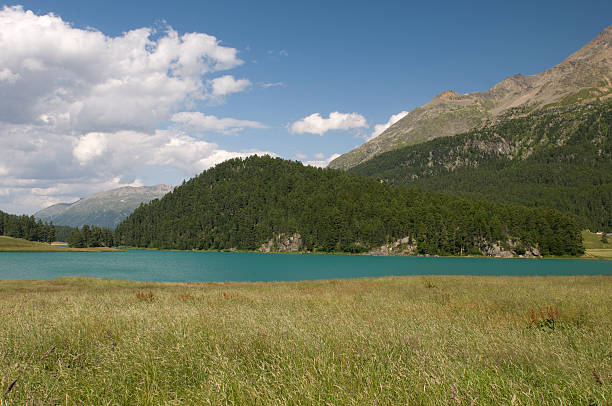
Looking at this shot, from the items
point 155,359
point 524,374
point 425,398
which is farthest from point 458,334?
point 155,359

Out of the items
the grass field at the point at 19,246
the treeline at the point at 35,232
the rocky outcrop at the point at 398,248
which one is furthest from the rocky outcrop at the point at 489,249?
the treeline at the point at 35,232

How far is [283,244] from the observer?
18150 cm

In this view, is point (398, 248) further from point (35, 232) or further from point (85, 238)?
point (35, 232)

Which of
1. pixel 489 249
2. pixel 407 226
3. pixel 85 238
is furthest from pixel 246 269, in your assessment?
pixel 85 238

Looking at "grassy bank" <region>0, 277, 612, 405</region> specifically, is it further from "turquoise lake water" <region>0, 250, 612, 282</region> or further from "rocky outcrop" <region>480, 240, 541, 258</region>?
"rocky outcrop" <region>480, 240, 541, 258</region>

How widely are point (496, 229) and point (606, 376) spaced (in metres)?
154

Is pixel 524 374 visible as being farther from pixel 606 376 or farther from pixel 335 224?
pixel 335 224

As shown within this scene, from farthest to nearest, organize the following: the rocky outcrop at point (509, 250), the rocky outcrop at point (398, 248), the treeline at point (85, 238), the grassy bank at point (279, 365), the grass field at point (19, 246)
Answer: the treeline at point (85, 238) → the rocky outcrop at point (398, 248) → the rocky outcrop at point (509, 250) → the grass field at point (19, 246) → the grassy bank at point (279, 365)

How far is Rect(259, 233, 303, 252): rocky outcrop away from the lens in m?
178

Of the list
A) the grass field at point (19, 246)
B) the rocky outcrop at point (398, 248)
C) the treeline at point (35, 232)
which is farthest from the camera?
the treeline at point (35, 232)

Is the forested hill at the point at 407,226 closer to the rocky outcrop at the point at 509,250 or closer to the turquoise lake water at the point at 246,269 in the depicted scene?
the rocky outcrop at the point at 509,250

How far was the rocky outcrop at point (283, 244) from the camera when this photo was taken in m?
178

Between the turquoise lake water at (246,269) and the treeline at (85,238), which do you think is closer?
the turquoise lake water at (246,269)

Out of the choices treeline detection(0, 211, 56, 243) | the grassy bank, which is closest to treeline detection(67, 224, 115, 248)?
treeline detection(0, 211, 56, 243)
